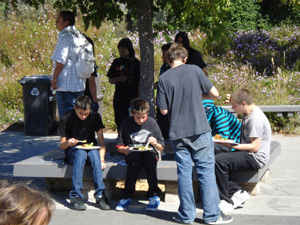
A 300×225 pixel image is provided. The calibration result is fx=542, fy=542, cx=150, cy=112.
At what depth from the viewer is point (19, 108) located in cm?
1241

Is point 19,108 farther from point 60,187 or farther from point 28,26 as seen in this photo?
point 60,187

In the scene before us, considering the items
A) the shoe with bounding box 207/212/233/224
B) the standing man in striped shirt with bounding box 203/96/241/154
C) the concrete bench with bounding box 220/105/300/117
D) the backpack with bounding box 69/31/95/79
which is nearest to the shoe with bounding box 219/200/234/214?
the shoe with bounding box 207/212/233/224

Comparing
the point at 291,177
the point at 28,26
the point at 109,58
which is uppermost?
the point at 28,26

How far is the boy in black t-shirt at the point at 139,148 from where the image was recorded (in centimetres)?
580

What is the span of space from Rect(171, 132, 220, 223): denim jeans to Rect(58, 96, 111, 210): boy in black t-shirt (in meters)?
0.99

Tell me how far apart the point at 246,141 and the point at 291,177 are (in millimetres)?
1594

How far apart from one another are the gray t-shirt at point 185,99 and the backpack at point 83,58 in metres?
1.86

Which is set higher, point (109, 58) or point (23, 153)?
point (109, 58)

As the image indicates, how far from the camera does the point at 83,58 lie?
22.5ft

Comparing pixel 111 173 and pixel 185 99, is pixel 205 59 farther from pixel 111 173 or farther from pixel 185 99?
pixel 185 99

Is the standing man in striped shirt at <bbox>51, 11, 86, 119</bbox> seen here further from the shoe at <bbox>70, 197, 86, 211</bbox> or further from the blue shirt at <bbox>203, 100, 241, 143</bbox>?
the blue shirt at <bbox>203, 100, 241, 143</bbox>

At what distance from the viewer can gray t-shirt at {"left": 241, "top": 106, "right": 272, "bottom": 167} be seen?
568cm

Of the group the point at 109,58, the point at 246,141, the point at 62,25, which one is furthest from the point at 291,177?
the point at 109,58

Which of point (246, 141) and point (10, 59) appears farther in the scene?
point (10, 59)
